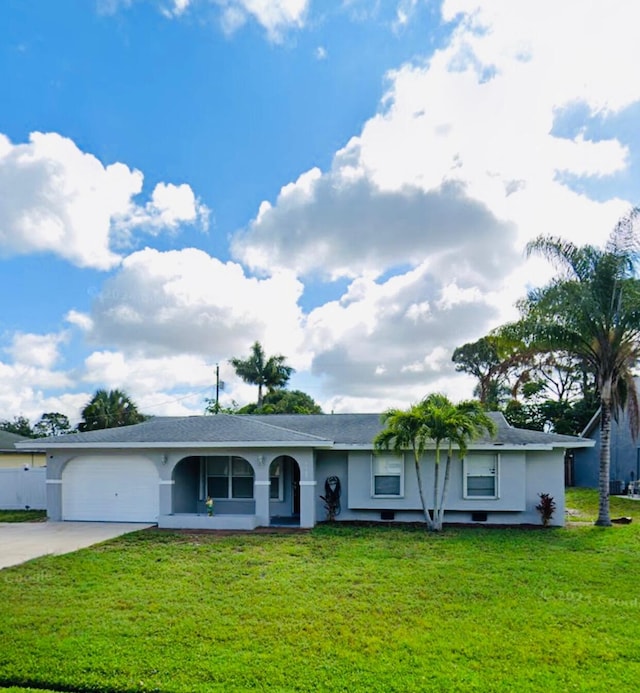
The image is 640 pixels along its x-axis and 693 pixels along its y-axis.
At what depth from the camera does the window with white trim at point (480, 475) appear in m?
14.5

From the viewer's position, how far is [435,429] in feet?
43.7

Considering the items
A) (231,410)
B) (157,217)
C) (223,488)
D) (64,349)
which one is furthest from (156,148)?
(231,410)

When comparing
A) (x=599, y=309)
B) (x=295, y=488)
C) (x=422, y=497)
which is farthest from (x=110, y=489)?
(x=599, y=309)

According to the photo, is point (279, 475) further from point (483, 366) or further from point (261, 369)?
point (483, 366)

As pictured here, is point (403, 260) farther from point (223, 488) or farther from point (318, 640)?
point (318, 640)

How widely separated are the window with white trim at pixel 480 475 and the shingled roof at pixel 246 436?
0.58 metres

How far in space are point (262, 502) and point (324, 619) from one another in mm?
7764

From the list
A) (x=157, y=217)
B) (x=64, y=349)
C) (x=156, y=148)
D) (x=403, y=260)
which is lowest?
(x=64, y=349)

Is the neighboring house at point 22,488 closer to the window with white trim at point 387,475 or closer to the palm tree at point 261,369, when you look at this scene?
the window with white trim at point 387,475

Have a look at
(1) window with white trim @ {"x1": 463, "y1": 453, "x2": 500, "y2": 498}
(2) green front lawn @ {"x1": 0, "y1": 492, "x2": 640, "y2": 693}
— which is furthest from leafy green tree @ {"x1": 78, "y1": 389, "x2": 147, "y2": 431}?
(1) window with white trim @ {"x1": 463, "y1": 453, "x2": 500, "y2": 498}

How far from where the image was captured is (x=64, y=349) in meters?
19.1

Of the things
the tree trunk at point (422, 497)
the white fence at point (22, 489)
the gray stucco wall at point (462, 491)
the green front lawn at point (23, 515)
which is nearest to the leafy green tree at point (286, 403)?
the white fence at point (22, 489)

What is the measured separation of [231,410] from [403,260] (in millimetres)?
29629

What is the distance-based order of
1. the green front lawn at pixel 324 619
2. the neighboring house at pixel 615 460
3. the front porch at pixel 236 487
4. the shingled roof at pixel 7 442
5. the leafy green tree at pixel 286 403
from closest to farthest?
the green front lawn at pixel 324 619 → the front porch at pixel 236 487 → the neighboring house at pixel 615 460 → the shingled roof at pixel 7 442 → the leafy green tree at pixel 286 403
